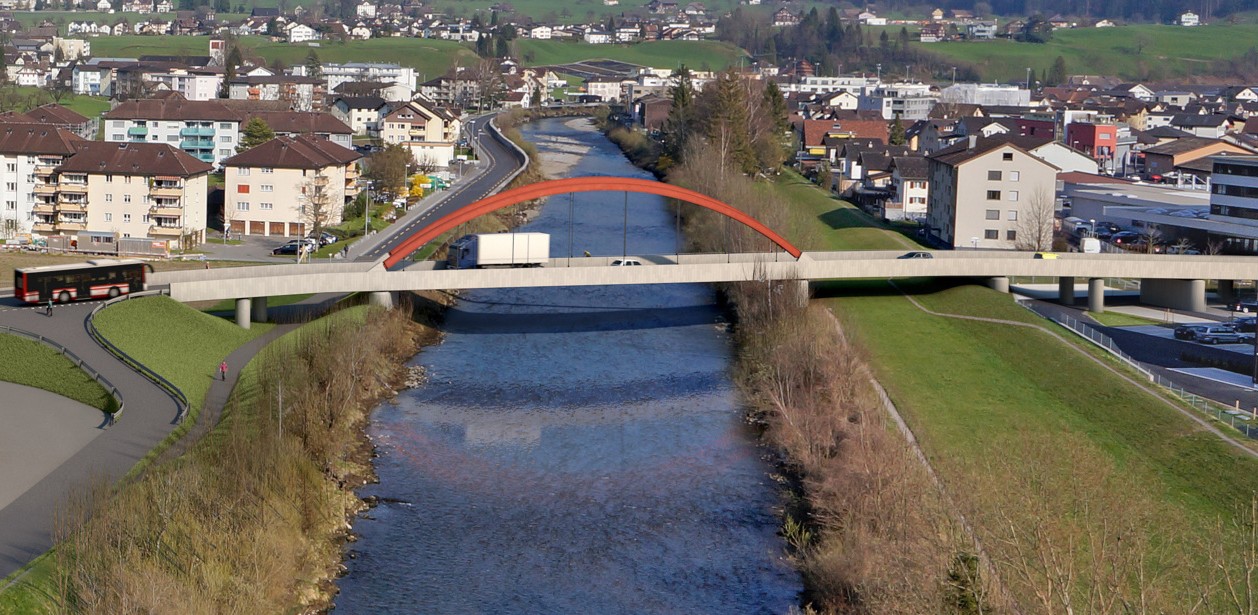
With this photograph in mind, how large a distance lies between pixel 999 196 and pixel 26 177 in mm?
26349

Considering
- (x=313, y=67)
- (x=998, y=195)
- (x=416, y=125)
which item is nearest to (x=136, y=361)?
(x=998, y=195)

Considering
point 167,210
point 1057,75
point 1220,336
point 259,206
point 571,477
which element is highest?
point 1057,75

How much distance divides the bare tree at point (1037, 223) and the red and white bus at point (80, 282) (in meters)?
21.8

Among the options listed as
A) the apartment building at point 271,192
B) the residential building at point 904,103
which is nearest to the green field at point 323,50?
the residential building at point 904,103

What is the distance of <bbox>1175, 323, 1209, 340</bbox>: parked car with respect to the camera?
2845 cm

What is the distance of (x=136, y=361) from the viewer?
23.1m

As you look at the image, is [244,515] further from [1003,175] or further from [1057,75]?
[1057,75]

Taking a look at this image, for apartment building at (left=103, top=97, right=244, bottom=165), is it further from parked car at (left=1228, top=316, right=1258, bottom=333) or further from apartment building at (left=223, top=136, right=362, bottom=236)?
parked car at (left=1228, top=316, right=1258, bottom=333)

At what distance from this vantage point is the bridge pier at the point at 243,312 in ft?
89.5

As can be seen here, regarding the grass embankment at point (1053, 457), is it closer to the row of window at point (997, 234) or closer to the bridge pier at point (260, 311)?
the row of window at point (997, 234)

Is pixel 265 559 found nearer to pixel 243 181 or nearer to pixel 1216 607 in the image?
pixel 1216 607

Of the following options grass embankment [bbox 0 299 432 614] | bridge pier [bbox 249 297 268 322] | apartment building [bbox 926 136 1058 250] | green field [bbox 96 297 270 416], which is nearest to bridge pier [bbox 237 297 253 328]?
green field [bbox 96 297 270 416]

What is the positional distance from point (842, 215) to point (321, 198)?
16511 millimetres

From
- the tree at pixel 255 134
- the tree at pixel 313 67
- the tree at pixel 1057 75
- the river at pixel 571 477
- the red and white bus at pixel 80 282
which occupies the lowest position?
the river at pixel 571 477
